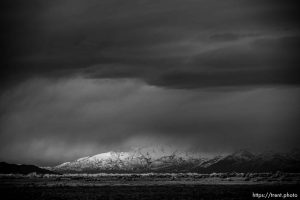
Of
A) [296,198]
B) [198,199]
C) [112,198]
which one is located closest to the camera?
[296,198]

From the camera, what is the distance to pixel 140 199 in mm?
72562

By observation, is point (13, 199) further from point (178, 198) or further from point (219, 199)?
point (219, 199)

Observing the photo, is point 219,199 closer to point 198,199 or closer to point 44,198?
point 198,199

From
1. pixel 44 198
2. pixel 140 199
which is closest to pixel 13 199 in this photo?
pixel 44 198

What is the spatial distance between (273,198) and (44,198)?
109ft

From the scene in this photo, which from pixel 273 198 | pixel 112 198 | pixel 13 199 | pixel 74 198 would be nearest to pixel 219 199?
pixel 273 198

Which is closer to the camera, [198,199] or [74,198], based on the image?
[198,199]

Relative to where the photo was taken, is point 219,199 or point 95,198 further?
point 95,198

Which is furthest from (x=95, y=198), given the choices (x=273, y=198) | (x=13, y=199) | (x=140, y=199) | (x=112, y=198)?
(x=273, y=198)

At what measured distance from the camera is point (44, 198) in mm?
74312

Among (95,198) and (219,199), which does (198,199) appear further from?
(95,198)

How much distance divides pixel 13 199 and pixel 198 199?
26.6 m

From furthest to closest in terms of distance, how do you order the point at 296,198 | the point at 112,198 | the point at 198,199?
the point at 112,198 → the point at 198,199 → the point at 296,198

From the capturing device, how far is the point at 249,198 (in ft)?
224
